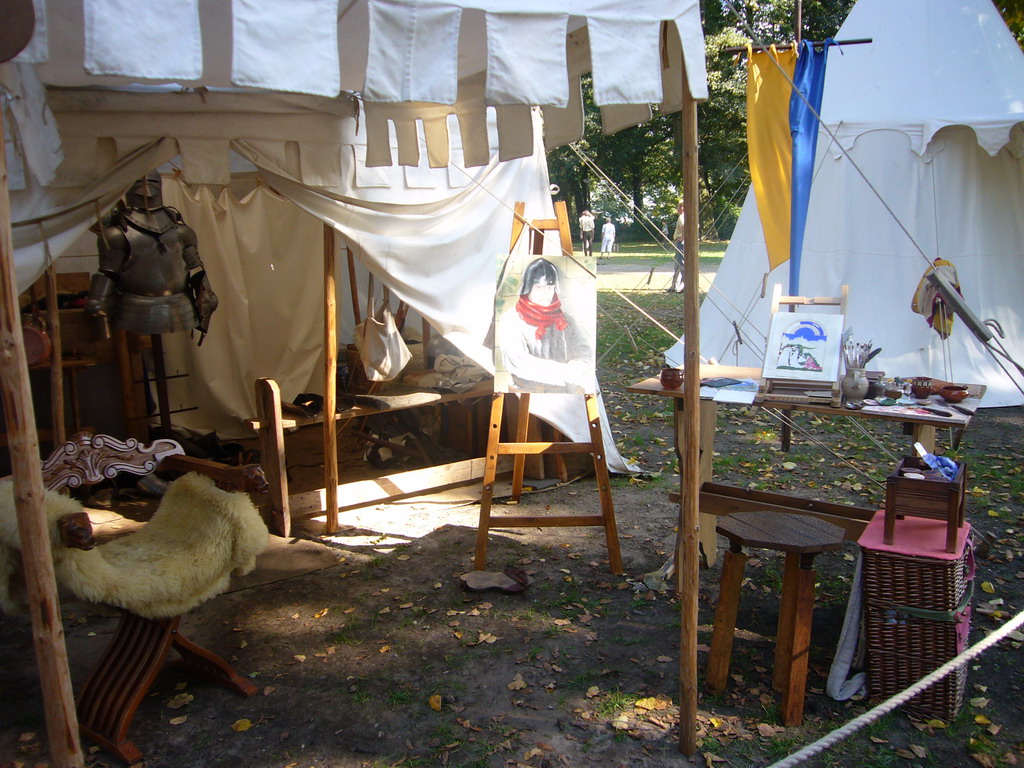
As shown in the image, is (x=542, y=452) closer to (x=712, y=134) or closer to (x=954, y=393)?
(x=954, y=393)

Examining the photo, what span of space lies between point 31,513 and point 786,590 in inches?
94.5

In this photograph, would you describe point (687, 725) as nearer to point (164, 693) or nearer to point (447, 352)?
point (164, 693)

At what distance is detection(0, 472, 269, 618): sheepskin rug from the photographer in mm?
2625

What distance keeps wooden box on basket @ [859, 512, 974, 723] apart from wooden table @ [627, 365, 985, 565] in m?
0.51

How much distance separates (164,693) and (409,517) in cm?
200

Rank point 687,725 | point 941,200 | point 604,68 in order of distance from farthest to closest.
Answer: point 941,200, point 687,725, point 604,68

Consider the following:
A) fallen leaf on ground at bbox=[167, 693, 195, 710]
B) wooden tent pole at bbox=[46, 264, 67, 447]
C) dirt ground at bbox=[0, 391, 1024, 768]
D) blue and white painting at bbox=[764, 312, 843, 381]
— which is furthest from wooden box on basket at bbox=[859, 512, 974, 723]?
wooden tent pole at bbox=[46, 264, 67, 447]

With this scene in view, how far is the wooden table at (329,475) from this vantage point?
15.1ft

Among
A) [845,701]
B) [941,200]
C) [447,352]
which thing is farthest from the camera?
[941,200]

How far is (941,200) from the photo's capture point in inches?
288

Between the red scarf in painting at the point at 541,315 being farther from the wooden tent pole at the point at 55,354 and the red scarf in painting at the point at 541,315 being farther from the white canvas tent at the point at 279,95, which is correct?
the wooden tent pole at the point at 55,354

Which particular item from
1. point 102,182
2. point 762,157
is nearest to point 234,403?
A: point 102,182

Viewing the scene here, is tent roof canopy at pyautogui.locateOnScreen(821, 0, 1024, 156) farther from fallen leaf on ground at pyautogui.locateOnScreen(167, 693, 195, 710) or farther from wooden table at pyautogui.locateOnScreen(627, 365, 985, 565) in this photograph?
fallen leaf on ground at pyautogui.locateOnScreen(167, 693, 195, 710)

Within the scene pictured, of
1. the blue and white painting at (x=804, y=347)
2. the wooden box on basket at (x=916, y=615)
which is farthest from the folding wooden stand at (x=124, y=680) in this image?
the blue and white painting at (x=804, y=347)
